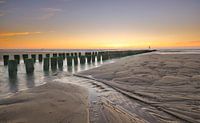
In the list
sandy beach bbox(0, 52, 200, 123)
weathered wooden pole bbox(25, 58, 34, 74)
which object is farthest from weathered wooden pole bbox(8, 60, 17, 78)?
sandy beach bbox(0, 52, 200, 123)

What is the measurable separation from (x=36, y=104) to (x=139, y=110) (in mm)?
2397

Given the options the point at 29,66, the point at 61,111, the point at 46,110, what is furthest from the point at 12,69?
the point at 61,111

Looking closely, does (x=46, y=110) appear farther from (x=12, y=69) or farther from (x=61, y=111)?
(x=12, y=69)

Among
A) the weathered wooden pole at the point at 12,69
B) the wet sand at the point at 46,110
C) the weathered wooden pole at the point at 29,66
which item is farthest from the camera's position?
the weathered wooden pole at the point at 29,66

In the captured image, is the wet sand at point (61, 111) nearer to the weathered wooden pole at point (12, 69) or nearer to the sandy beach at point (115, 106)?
the sandy beach at point (115, 106)

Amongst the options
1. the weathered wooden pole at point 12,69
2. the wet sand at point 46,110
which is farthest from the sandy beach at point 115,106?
the weathered wooden pole at point 12,69

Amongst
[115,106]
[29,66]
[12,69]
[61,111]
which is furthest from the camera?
[29,66]

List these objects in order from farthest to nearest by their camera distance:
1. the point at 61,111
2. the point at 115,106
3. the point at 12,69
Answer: the point at 12,69, the point at 115,106, the point at 61,111

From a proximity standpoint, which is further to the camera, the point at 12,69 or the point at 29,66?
the point at 29,66

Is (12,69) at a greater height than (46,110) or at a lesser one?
greater

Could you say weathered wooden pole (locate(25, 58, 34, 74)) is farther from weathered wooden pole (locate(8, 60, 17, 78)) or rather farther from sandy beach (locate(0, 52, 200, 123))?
sandy beach (locate(0, 52, 200, 123))

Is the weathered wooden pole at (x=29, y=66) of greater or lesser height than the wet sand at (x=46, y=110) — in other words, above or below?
above

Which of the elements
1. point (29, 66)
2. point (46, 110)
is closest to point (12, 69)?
point (29, 66)

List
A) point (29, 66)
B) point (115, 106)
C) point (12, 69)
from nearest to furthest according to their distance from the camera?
point (115, 106) < point (12, 69) < point (29, 66)
